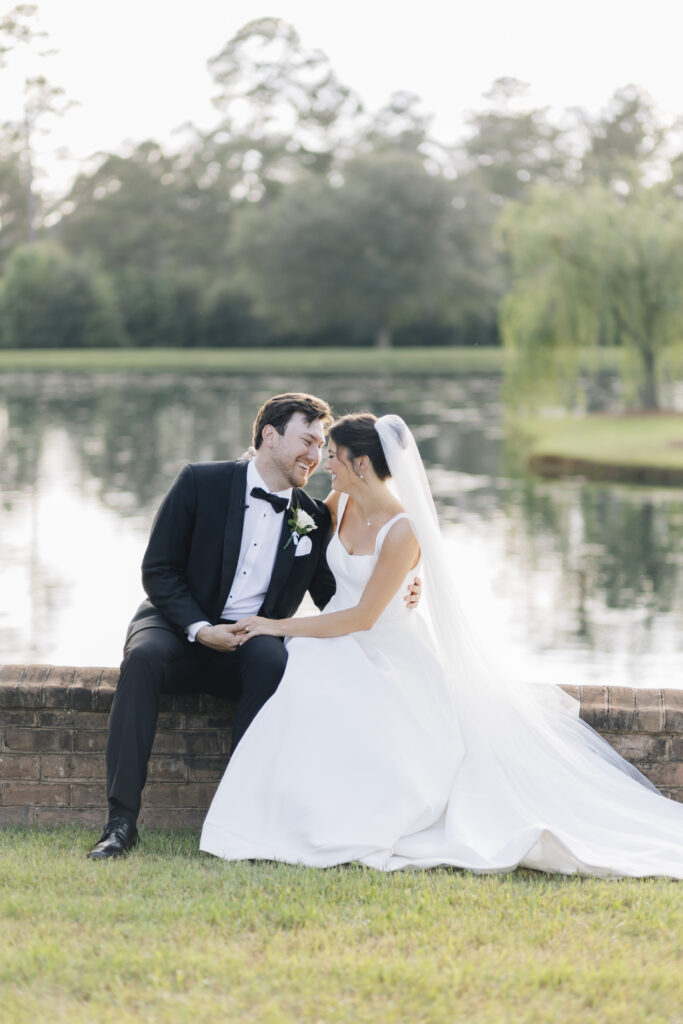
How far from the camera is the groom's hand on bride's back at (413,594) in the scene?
4162 mm

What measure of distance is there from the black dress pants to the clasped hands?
0.09ft

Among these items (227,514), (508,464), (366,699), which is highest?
(227,514)

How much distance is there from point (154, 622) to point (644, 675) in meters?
5.86

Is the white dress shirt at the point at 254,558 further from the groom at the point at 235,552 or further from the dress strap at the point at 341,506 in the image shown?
the dress strap at the point at 341,506

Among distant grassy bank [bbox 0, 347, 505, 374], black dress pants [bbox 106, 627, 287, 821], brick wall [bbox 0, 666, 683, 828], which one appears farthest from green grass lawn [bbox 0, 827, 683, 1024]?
distant grassy bank [bbox 0, 347, 505, 374]

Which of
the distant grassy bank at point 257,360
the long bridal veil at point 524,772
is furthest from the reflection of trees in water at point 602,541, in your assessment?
the distant grassy bank at point 257,360

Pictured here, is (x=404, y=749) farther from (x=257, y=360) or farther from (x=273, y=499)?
(x=257, y=360)

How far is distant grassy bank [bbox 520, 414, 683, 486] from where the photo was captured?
20.5 m

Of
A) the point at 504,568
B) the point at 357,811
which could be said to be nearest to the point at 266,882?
the point at 357,811

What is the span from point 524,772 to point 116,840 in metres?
1.19

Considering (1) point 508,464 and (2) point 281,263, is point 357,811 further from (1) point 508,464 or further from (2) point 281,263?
(2) point 281,263

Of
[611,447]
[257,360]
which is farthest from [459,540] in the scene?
[257,360]

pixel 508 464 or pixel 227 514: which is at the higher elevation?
pixel 227 514

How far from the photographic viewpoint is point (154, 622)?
13.5 feet
